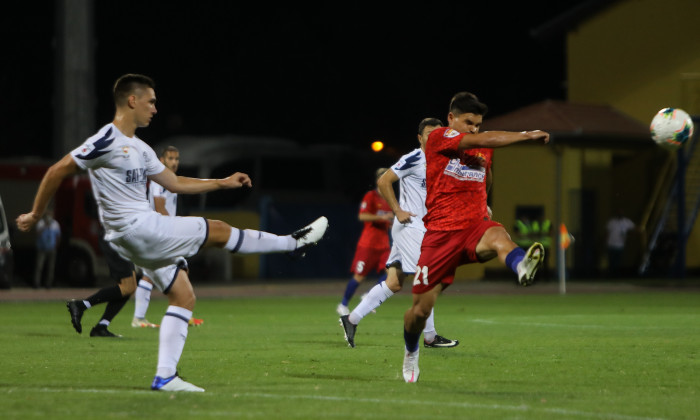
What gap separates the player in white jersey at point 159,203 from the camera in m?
14.7

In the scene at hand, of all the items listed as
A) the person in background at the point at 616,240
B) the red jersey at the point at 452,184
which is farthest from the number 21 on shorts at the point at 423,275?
the person in background at the point at 616,240

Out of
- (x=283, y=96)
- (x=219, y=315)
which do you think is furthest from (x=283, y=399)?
(x=283, y=96)

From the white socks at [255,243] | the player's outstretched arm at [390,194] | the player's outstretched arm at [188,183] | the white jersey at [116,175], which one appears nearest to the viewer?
the white jersey at [116,175]

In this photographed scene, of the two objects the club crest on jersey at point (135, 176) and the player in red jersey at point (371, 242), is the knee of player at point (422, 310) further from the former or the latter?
the player in red jersey at point (371, 242)

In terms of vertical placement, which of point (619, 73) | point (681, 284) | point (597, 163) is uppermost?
point (619, 73)

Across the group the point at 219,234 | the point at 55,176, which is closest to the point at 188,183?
the point at 219,234

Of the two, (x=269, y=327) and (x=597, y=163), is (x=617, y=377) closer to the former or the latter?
(x=269, y=327)

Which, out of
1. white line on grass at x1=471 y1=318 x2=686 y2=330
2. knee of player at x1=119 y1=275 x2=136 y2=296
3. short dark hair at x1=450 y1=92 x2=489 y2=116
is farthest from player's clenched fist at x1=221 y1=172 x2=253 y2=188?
white line on grass at x1=471 y1=318 x2=686 y2=330

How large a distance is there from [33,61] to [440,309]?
40.1 meters

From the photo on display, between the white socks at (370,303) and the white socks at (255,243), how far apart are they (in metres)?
3.90

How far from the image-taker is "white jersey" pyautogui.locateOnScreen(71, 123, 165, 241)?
28.8 feet

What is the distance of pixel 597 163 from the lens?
34969 millimetres

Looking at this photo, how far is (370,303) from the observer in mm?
13250

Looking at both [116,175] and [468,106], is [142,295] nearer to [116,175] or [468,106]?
[116,175]
